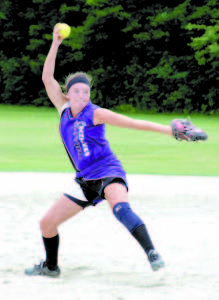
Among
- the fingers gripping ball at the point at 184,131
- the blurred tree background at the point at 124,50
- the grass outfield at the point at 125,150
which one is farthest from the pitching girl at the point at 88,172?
the blurred tree background at the point at 124,50

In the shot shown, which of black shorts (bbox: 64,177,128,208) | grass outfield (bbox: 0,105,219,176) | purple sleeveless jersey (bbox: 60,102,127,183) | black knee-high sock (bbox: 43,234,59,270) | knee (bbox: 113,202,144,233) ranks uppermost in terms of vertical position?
purple sleeveless jersey (bbox: 60,102,127,183)

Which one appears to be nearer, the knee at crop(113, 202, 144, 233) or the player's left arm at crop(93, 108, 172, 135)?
the player's left arm at crop(93, 108, 172, 135)

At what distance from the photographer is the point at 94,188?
4.95 meters

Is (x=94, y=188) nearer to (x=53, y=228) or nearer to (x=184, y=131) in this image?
(x=53, y=228)

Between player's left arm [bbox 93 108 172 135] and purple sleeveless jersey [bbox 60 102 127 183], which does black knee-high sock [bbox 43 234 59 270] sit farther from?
player's left arm [bbox 93 108 172 135]

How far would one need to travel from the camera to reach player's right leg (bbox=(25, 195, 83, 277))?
5086 mm

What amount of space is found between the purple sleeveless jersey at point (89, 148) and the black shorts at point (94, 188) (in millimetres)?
28

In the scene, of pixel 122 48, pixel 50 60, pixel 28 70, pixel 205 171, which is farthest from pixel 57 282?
pixel 28 70

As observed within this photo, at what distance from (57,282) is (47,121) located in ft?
57.4

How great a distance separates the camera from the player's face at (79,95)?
5008 millimetres

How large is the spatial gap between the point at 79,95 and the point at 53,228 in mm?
916

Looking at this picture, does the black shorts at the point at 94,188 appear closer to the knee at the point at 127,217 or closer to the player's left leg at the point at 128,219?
the player's left leg at the point at 128,219

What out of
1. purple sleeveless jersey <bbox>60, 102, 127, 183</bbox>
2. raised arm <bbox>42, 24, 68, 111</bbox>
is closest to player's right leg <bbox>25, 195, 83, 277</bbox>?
purple sleeveless jersey <bbox>60, 102, 127, 183</bbox>

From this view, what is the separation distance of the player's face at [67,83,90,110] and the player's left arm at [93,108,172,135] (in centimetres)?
15
